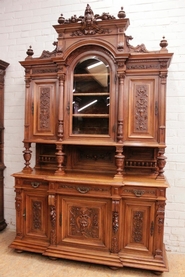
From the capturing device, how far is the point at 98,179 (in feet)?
7.06

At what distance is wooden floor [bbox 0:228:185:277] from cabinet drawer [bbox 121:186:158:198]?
72cm

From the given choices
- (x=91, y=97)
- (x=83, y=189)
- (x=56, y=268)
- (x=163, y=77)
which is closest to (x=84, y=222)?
(x=83, y=189)

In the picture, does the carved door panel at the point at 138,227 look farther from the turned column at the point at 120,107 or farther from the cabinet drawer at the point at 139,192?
the turned column at the point at 120,107

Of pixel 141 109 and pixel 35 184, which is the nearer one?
pixel 141 109

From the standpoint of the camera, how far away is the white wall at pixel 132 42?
246 cm

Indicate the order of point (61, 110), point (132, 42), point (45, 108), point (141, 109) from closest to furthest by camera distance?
point (141, 109) → point (61, 110) → point (45, 108) → point (132, 42)

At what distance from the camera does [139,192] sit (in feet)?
6.79

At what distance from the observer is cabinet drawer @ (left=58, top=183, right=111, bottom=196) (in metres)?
2.11

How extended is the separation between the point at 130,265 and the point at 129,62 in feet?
6.17

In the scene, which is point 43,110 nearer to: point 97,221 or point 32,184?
point 32,184

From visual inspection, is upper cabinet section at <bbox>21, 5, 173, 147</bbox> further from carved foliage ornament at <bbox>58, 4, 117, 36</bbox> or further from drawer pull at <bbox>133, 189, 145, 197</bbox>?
drawer pull at <bbox>133, 189, 145, 197</bbox>

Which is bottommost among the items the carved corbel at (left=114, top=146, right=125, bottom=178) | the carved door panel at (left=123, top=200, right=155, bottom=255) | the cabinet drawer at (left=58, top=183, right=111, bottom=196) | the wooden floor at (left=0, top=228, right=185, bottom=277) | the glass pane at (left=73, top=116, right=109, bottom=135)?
the wooden floor at (left=0, top=228, right=185, bottom=277)

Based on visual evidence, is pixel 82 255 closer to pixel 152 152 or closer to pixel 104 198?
pixel 104 198

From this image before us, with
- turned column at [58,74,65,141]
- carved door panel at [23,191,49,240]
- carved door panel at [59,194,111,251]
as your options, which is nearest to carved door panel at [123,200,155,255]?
carved door panel at [59,194,111,251]
